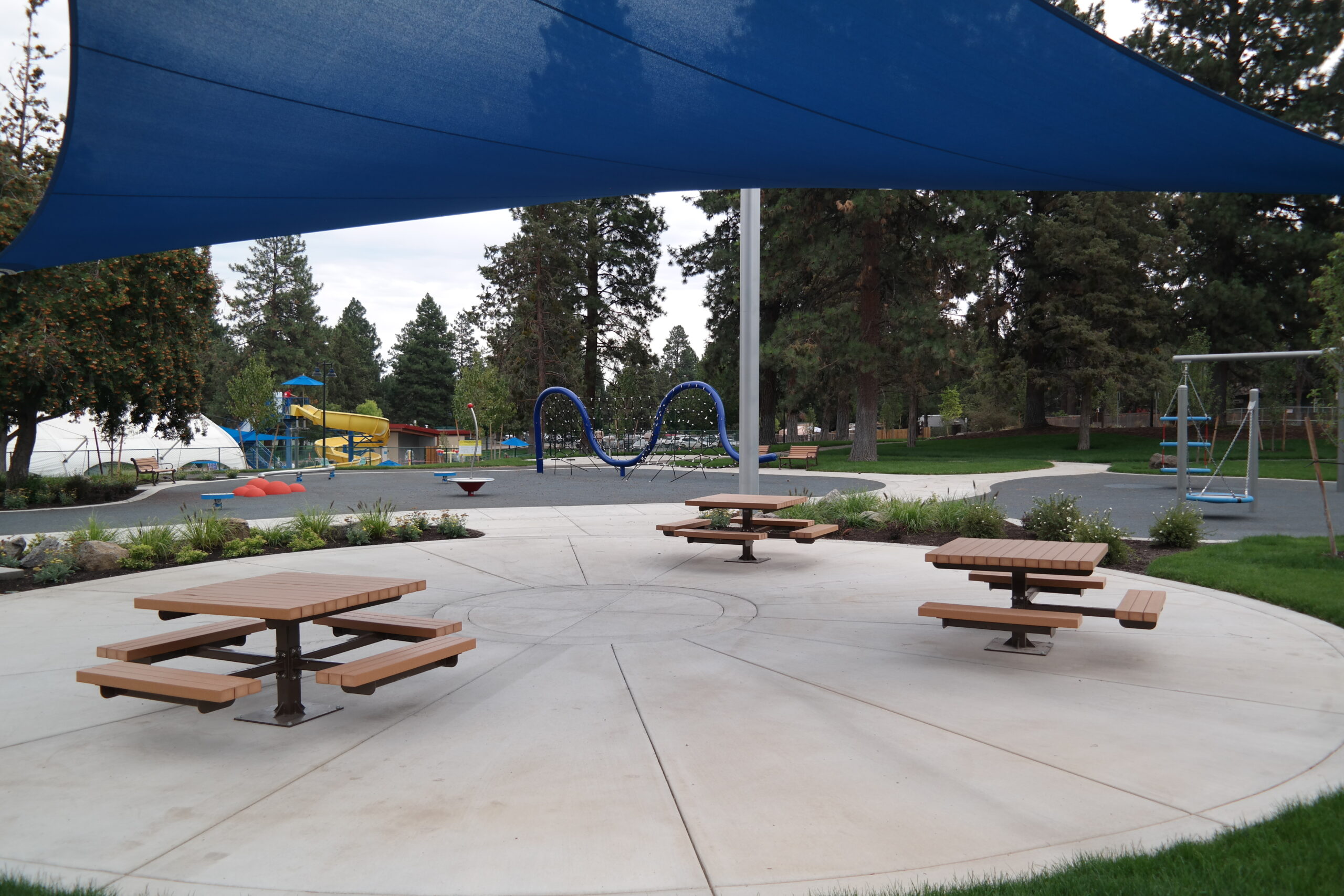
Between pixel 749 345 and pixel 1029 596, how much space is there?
20.1ft

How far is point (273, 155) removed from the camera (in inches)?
200

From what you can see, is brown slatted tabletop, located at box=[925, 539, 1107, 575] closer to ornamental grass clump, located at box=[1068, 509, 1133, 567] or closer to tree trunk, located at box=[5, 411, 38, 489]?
ornamental grass clump, located at box=[1068, 509, 1133, 567]

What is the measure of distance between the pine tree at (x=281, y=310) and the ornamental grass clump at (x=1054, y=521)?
7021 centimetres

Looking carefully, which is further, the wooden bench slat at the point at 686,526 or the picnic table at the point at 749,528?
the wooden bench slat at the point at 686,526

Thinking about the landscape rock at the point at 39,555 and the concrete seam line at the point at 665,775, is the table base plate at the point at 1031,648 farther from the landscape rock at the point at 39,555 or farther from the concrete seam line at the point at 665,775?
the landscape rock at the point at 39,555

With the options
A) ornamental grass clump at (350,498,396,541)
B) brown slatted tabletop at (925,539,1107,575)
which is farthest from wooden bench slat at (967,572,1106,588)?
ornamental grass clump at (350,498,396,541)

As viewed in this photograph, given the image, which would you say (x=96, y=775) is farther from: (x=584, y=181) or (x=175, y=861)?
(x=584, y=181)

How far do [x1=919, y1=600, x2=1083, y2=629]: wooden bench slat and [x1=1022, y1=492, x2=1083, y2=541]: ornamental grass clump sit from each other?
14.8 ft

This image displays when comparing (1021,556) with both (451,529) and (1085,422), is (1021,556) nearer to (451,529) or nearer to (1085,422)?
(451,529)

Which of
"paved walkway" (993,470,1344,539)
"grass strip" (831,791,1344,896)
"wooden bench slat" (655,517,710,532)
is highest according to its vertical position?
"wooden bench slat" (655,517,710,532)

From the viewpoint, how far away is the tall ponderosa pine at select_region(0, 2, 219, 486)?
17.2 meters

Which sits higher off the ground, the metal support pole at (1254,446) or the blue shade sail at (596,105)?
the blue shade sail at (596,105)

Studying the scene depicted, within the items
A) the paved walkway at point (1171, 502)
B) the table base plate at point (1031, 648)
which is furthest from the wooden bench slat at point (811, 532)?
the paved walkway at point (1171, 502)

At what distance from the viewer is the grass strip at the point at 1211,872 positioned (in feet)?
9.04
